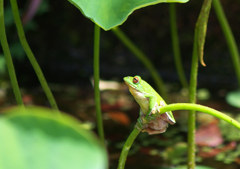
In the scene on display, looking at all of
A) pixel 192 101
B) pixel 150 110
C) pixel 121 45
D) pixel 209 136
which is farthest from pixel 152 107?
pixel 121 45

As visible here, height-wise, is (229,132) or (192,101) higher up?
(229,132)

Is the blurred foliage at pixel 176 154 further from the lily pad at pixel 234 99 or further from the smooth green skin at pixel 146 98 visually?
the smooth green skin at pixel 146 98

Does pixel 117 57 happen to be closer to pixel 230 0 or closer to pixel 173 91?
pixel 173 91

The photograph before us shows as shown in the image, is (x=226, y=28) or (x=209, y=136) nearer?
(x=226, y=28)

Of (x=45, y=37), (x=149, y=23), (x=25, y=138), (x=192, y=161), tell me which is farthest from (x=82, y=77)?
(x=25, y=138)

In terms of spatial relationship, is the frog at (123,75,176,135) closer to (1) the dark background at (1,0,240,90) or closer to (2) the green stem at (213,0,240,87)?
(2) the green stem at (213,0,240,87)

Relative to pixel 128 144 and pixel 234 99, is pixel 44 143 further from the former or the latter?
pixel 234 99
